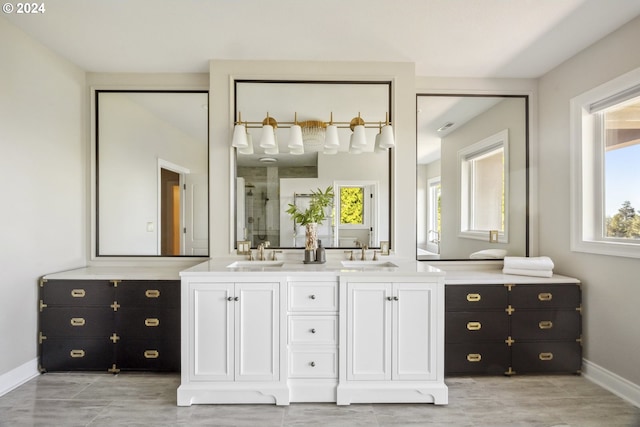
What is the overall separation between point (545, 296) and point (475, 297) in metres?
0.55

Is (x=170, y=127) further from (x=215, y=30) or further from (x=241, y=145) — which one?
(x=215, y=30)

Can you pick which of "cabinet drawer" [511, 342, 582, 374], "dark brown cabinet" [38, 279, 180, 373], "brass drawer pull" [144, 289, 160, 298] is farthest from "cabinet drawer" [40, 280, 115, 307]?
"cabinet drawer" [511, 342, 582, 374]

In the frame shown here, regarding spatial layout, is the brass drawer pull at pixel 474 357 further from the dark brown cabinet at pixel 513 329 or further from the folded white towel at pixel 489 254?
the folded white towel at pixel 489 254

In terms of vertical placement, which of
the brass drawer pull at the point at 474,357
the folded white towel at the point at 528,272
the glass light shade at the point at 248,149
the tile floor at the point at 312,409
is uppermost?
the glass light shade at the point at 248,149

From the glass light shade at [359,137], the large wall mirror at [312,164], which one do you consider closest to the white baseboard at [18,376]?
the large wall mirror at [312,164]

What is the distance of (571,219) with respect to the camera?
2727mm

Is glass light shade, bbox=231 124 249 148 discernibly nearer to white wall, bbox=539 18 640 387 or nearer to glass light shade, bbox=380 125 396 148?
glass light shade, bbox=380 125 396 148

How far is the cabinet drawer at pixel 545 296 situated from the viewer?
2619 mm

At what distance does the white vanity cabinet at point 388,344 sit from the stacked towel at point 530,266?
99cm

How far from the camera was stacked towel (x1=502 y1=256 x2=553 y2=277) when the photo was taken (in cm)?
270

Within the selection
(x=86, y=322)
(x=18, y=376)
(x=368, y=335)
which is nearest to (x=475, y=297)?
(x=368, y=335)

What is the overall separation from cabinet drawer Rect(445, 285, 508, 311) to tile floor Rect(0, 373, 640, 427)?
0.55 m

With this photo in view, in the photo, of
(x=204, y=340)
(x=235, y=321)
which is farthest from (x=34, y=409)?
(x=235, y=321)

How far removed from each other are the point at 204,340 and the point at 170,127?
1.96m
